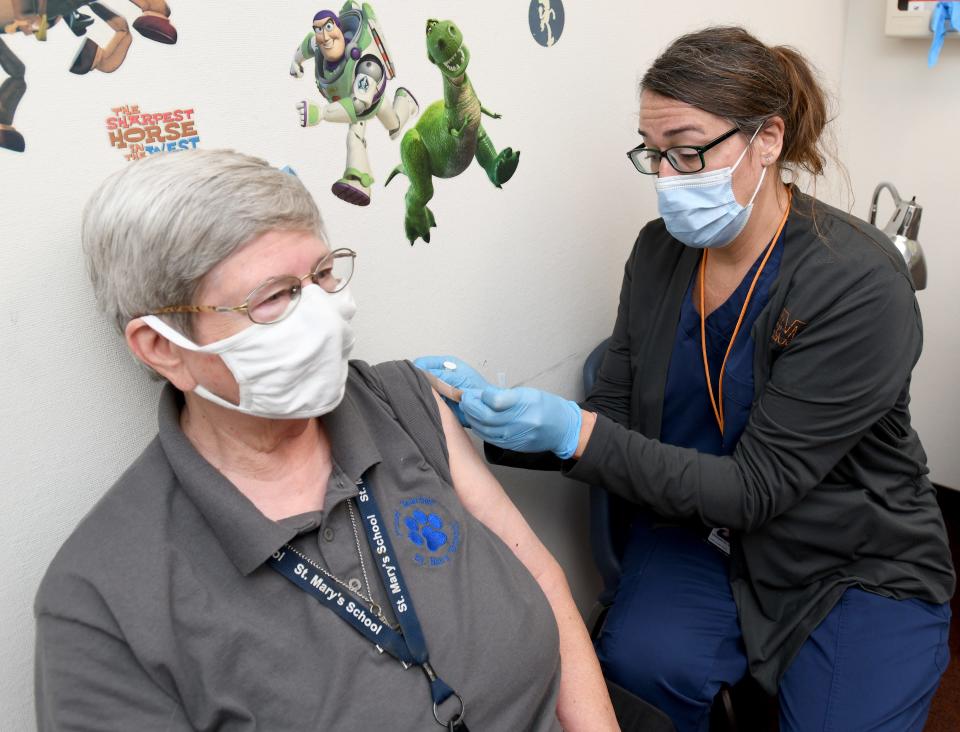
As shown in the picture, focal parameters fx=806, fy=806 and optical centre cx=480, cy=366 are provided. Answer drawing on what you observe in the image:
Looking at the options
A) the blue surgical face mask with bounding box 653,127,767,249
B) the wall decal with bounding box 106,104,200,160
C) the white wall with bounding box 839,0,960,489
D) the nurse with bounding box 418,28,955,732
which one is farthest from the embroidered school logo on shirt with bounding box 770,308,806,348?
the white wall with bounding box 839,0,960,489

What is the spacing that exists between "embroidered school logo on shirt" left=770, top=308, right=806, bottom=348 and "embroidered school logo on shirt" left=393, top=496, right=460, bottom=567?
0.71 m

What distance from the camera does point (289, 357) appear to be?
3.46ft

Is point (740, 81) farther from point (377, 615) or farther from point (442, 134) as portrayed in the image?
point (377, 615)

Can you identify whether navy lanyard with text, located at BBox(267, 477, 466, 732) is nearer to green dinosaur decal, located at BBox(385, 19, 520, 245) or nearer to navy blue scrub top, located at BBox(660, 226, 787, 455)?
green dinosaur decal, located at BBox(385, 19, 520, 245)

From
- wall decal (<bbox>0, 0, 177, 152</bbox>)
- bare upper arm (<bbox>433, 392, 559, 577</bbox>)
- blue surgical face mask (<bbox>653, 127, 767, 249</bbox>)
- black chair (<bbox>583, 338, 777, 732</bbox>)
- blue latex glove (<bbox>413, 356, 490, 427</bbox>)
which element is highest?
wall decal (<bbox>0, 0, 177, 152</bbox>)

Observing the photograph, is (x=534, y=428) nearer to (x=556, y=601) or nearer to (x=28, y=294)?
(x=556, y=601)

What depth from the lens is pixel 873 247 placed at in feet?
4.90

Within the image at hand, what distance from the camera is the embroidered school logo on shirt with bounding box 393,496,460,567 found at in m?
1.20

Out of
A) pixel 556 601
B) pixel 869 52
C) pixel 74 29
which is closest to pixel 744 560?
pixel 556 601

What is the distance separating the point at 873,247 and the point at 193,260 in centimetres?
120

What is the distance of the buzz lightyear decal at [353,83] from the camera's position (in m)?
1.29

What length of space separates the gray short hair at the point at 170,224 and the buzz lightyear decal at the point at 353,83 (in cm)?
31

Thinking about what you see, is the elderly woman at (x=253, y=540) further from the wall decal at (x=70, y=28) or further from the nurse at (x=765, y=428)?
the nurse at (x=765, y=428)

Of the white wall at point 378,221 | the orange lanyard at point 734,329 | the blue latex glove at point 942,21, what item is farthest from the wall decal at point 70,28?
the blue latex glove at point 942,21
